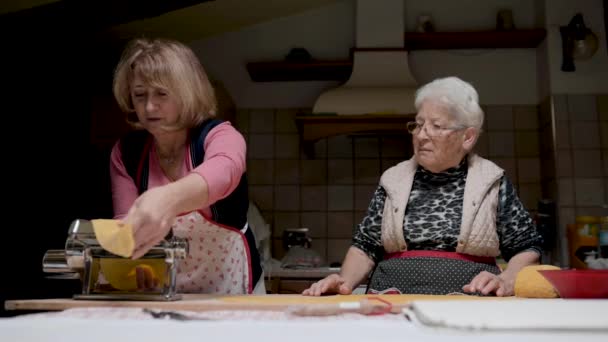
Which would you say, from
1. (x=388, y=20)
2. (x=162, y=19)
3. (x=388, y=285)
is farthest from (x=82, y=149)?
(x=388, y=285)

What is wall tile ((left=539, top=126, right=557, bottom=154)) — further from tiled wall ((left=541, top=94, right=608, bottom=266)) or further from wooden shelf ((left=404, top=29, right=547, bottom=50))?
wooden shelf ((left=404, top=29, right=547, bottom=50))

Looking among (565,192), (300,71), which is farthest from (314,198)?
(565,192)

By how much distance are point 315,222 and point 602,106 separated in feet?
5.37

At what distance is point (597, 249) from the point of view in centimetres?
262

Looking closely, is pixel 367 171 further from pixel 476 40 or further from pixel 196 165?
pixel 196 165

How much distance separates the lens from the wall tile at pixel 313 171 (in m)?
3.21

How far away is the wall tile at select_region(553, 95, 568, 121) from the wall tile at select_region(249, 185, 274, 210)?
156 cm

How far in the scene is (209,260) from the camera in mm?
1195

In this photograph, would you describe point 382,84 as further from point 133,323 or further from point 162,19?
point 133,323

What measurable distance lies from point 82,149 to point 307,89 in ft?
4.15

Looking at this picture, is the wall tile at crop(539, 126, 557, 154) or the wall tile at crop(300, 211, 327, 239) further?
the wall tile at crop(300, 211, 327, 239)

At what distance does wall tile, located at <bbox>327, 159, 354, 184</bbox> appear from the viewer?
3197 millimetres

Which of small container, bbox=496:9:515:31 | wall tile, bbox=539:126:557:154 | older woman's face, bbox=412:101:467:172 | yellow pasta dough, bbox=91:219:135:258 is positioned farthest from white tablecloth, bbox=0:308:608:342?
small container, bbox=496:9:515:31

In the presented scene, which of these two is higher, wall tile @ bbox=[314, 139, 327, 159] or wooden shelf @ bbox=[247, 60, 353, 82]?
wooden shelf @ bbox=[247, 60, 353, 82]
